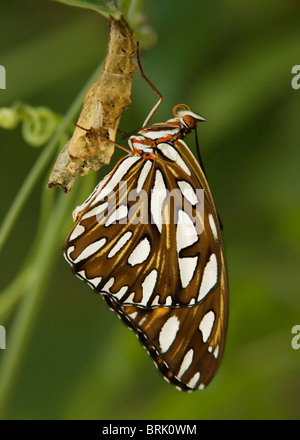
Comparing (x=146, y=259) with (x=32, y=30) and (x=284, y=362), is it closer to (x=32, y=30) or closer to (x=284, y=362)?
(x=284, y=362)

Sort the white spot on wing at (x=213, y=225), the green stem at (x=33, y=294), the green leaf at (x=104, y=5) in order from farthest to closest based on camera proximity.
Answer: the green stem at (x=33, y=294) < the white spot on wing at (x=213, y=225) < the green leaf at (x=104, y=5)

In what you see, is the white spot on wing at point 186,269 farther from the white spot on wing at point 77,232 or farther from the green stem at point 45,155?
the green stem at point 45,155

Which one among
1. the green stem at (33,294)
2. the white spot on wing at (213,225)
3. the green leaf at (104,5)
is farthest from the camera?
the green stem at (33,294)

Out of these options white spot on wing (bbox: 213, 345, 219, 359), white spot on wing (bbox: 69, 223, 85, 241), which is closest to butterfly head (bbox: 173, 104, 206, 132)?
white spot on wing (bbox: 69, 223, 85, 241)

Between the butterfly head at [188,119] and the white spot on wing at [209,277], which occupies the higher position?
the butterfly head at [188,119]

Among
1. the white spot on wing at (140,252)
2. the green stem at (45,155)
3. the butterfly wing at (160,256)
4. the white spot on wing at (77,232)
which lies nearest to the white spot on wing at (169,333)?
the butterfly wing at (160,256)

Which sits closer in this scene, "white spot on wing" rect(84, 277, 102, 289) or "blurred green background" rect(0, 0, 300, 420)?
"white spot on wing" rect(84, 277, 102, 289)

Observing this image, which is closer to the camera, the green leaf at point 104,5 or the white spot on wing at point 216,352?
the green leaf at point 104,5

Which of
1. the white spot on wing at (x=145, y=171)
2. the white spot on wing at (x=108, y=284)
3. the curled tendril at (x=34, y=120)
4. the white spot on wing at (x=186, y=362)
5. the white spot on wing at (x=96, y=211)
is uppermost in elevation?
the curled tendril at (x=34, y=120)

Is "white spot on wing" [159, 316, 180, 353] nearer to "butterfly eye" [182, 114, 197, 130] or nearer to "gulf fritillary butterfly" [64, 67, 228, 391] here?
"gulf fritillary butterfly" [64, 67, 228, 391]
